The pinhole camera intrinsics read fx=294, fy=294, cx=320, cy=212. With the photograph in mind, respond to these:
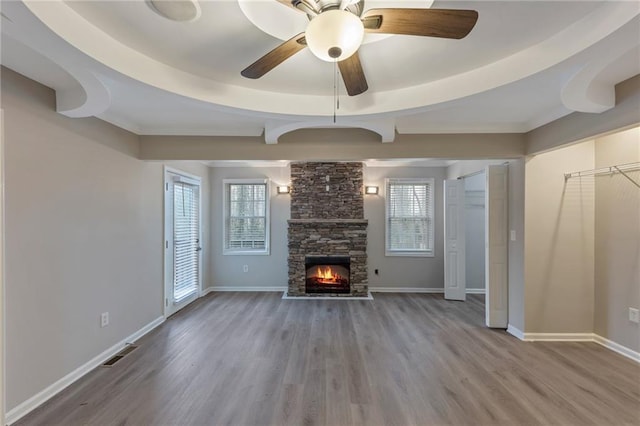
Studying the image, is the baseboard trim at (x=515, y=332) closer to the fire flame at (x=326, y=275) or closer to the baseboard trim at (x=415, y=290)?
the baseboard trim at (x=415, y=290)

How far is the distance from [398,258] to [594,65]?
4256mm

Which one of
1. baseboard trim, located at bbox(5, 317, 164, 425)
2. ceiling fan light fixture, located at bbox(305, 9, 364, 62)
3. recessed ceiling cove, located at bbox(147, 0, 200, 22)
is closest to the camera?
ceiling fan light fixture, located at bbox(305, 9, 364, 62)

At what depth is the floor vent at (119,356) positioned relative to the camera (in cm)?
290

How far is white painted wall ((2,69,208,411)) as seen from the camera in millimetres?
2127

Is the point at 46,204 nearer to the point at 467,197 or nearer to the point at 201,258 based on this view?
the point at 201,258

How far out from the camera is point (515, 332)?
11.9ft

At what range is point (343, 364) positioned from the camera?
2.90 m

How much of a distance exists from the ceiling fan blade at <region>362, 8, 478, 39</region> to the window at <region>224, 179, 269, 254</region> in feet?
15.4

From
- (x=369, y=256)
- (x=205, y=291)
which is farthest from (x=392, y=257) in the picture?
(x=205, y=291)

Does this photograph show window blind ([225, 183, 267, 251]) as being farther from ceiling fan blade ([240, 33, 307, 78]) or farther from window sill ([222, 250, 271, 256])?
Answer: ceiling fan blade ([240, 33, 307, 78])

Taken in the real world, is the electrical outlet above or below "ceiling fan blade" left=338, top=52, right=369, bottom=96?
below

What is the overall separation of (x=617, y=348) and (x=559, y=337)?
0.49 meters

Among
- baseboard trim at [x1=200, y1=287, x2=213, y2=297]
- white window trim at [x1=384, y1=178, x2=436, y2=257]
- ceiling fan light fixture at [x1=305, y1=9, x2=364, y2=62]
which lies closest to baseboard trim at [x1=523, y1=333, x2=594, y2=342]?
white window trim at [x1=384, y1=178, x2=436, y2=257]

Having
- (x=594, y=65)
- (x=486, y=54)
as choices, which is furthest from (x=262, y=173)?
(x=594, y=65)
